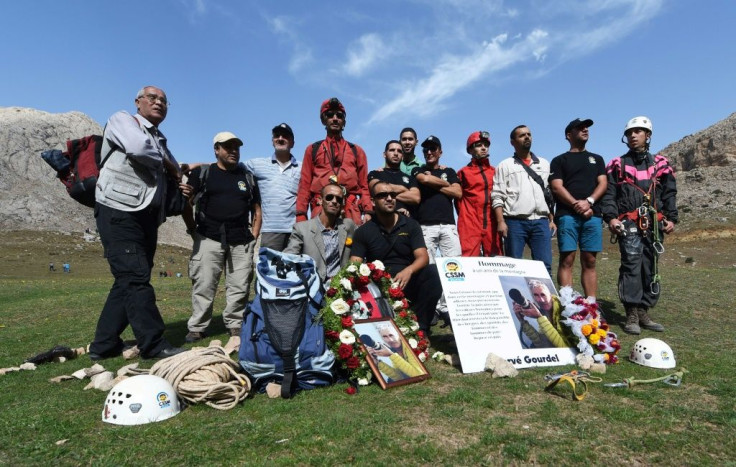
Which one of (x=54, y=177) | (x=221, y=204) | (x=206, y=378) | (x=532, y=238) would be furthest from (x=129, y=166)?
(x=54, y=177)

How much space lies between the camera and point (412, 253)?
6211mm

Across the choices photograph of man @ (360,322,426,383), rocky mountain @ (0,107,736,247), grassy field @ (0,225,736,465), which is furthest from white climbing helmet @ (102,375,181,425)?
rocky mountain @ (0,107,736,247)

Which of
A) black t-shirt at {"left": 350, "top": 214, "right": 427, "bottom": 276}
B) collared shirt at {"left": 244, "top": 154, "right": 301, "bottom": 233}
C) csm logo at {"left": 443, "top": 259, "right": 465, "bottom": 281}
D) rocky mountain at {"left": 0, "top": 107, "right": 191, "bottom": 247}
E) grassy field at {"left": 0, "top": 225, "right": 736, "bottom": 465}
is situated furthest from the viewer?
rocky mountain at {"left": 0, "top": 107, "right": 191, "bottom": 247}

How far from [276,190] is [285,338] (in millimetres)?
3220

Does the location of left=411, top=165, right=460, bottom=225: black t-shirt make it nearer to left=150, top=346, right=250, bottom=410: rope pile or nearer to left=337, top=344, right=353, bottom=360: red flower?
left=337, top=344, right=353, bottom=360: red flower

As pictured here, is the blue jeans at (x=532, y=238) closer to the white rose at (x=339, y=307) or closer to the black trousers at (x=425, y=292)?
the black trousers at (x=425, y=292)

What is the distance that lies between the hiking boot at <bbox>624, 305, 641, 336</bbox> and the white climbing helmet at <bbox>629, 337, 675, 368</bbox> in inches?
77.5

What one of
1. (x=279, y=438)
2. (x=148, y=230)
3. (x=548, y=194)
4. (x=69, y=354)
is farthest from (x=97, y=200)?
(x=548, y=194)

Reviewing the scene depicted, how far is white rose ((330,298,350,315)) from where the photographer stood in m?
4.80

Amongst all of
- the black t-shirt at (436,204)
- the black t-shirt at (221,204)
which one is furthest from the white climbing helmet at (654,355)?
the black t-shirt at (221,204)

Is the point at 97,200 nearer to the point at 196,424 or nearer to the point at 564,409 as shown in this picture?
the point at 196,424

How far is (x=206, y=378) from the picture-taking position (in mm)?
4059

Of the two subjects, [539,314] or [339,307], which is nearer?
[339,307]

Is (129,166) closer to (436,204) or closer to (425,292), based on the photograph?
(425,292)
